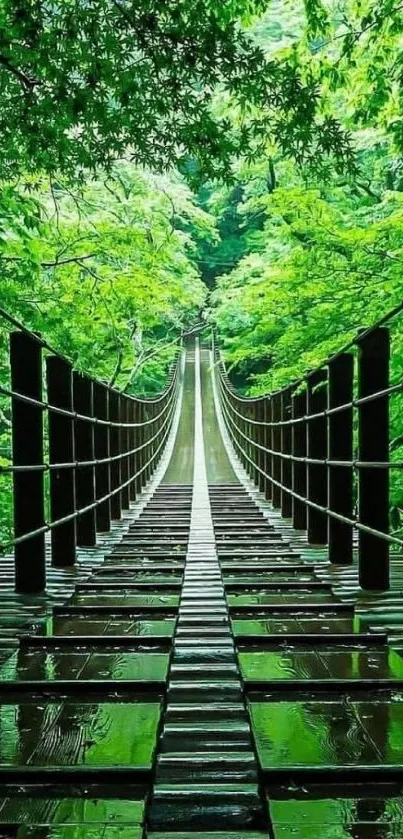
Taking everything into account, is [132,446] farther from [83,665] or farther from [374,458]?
[83,665]

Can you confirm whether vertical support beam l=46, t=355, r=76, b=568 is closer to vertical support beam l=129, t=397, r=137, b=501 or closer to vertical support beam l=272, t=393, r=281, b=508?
vertical support beam l=272, t=393, r=281, b=508

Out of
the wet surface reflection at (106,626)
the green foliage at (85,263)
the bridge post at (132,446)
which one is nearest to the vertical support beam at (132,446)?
the bridge post at (132,446)

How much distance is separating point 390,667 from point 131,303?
321 inches

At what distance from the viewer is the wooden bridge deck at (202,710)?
113 cm

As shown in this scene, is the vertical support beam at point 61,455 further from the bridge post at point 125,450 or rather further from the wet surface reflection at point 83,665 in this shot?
the bridge post at point 125,450

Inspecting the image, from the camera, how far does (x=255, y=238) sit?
85.9ft

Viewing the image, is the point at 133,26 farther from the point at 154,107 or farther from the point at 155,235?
the point at 155,235

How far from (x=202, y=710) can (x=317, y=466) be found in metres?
2.59

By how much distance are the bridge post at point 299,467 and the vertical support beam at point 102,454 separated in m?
1.04

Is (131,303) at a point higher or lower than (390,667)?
A: higher

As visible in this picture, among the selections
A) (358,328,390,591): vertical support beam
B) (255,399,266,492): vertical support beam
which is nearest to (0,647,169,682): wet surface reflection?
(358,328,390,591): vertical support beam

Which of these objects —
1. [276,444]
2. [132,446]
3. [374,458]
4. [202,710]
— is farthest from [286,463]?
[202,710]

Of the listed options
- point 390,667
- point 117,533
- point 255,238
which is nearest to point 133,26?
point 117,533

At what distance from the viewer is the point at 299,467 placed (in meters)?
4.84
